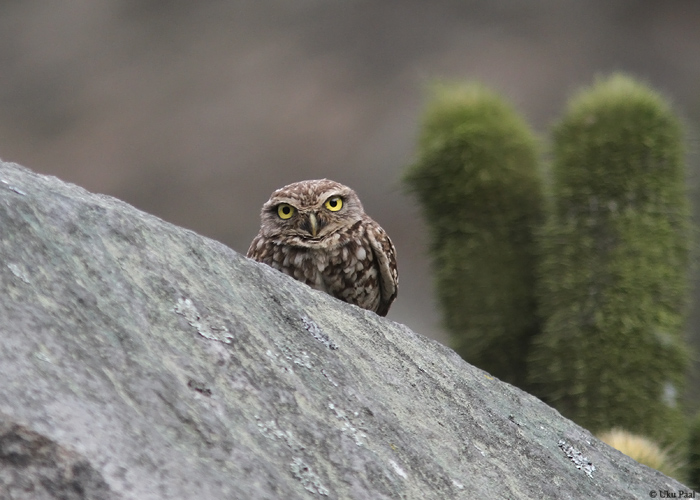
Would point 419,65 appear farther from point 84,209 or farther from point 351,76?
point 84,209

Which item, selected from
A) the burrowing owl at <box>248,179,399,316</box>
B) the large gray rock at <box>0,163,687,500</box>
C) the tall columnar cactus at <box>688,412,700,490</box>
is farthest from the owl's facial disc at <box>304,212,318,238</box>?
the tall columnar cactus at <box>688,412,700,490</box>

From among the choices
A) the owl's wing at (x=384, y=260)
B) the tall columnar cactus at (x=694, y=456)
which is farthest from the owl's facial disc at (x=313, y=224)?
the tall columnar cactus at (x=694, y=456)

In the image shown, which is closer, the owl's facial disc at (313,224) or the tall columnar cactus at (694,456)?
the owl's facial disc at (313,224)

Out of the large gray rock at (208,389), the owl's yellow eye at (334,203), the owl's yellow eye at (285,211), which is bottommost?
the large gray rock at (208,389)

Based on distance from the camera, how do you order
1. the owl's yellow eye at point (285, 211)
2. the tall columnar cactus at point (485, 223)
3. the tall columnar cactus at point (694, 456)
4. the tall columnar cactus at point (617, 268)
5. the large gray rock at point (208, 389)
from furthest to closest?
the tall columnar cactus at point (485, 223), the tall columnar cactus at point (617, 268), the tall columnar cactus at point (694, 456), the owl's yellow eye at point (285, 211), the large gray rock at point (208, 389)

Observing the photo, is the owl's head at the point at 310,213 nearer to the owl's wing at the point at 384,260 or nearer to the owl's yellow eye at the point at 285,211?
the owl's yellow eye at the point at 285,211

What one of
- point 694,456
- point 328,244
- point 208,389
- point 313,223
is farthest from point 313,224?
point 694,456

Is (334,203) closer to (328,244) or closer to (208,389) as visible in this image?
(328,244)

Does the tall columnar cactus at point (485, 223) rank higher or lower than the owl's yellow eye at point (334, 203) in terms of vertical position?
higher
